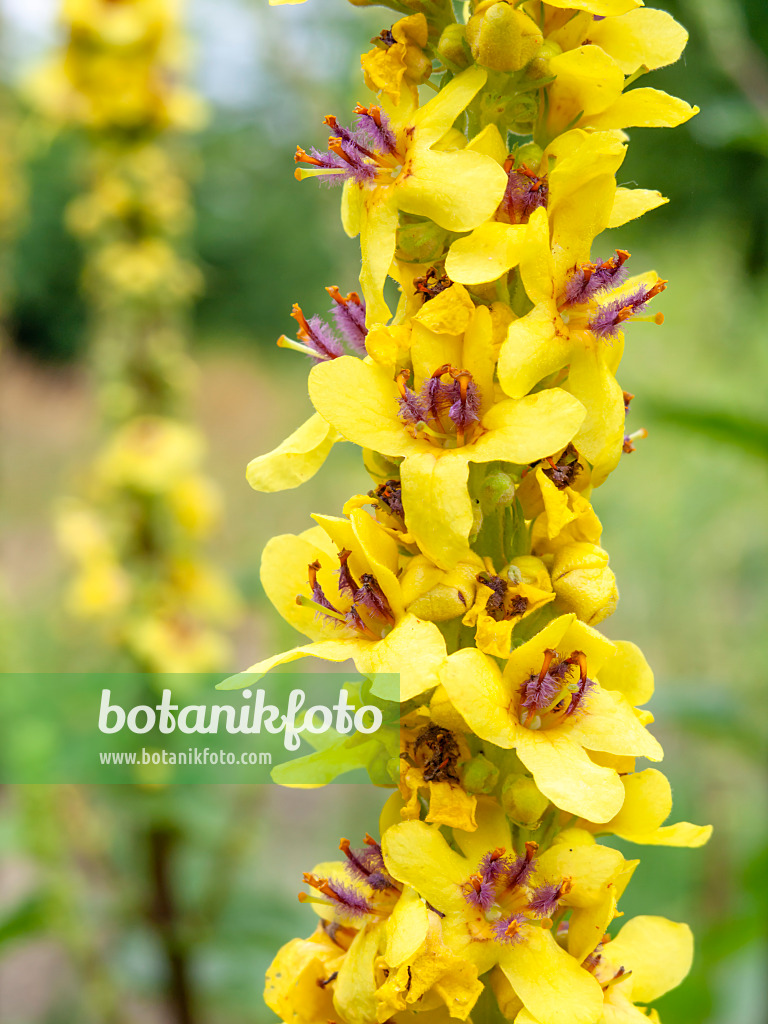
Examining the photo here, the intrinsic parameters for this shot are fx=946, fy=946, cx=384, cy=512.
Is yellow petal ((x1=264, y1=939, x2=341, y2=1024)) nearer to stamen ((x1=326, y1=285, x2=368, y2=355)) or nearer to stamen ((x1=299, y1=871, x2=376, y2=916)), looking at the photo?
stamen ((x1=299, y1=871, x2=376, y2=916))

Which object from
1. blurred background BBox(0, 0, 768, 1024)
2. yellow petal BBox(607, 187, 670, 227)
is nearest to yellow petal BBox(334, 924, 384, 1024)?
yellow petal BBox(607, 187, 670, 227)

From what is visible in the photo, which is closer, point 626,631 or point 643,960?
point 643,960

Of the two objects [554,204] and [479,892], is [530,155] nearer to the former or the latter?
[554,204]

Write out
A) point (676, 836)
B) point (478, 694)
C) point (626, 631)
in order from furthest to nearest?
point (626, 631)
point (676, 836)
point (478, 694)

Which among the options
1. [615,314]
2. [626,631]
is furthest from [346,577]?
[626,631]

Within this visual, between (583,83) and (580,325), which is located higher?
(583,83)

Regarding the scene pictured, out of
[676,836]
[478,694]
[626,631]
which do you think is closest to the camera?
[478,694]

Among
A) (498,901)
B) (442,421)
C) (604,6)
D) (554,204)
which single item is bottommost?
(498,901)
